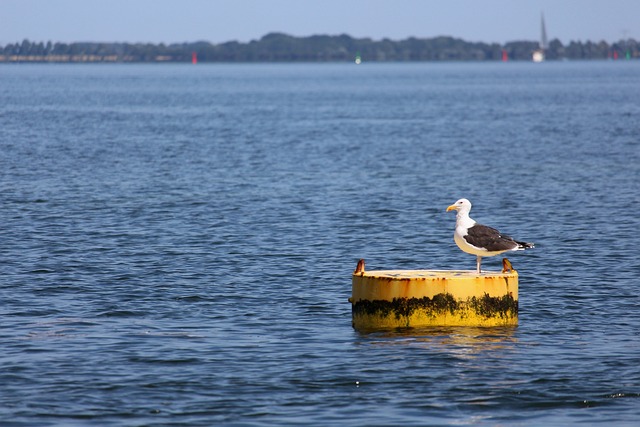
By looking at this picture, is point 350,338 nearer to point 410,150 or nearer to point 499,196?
point 499,196

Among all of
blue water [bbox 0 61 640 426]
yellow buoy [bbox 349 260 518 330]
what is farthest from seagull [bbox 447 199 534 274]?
blue water [bbox 0 61 640 426]

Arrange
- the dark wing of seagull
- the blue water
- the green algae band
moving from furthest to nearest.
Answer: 1. the dark wing of seagull
2. the green algae band
3. the blue water

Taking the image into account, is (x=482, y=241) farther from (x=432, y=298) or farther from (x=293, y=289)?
(x=293, y=289)

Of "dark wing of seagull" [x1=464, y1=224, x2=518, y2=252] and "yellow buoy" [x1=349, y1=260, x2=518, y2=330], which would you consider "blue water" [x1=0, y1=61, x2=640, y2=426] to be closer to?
"yellow buoy" [x1=349, y1=260, x2=518, y2=330]

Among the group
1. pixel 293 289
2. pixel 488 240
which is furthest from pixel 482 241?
pixel 293 289

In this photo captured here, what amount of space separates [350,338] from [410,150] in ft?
138

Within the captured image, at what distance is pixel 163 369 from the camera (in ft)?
48.3

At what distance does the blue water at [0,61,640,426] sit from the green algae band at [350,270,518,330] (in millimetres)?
274

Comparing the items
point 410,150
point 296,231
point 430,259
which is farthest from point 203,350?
point 410,150

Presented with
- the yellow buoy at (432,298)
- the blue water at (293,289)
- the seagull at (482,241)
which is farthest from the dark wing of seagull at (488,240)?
the blue water at (293,289)

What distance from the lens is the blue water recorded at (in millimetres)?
13477

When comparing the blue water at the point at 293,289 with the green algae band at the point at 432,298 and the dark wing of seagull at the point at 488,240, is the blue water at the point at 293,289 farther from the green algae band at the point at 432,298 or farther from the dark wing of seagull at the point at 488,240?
the dark wing of seagull at the point at 488,240

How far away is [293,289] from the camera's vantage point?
66.7ft

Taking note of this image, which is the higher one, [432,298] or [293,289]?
[432,298]
